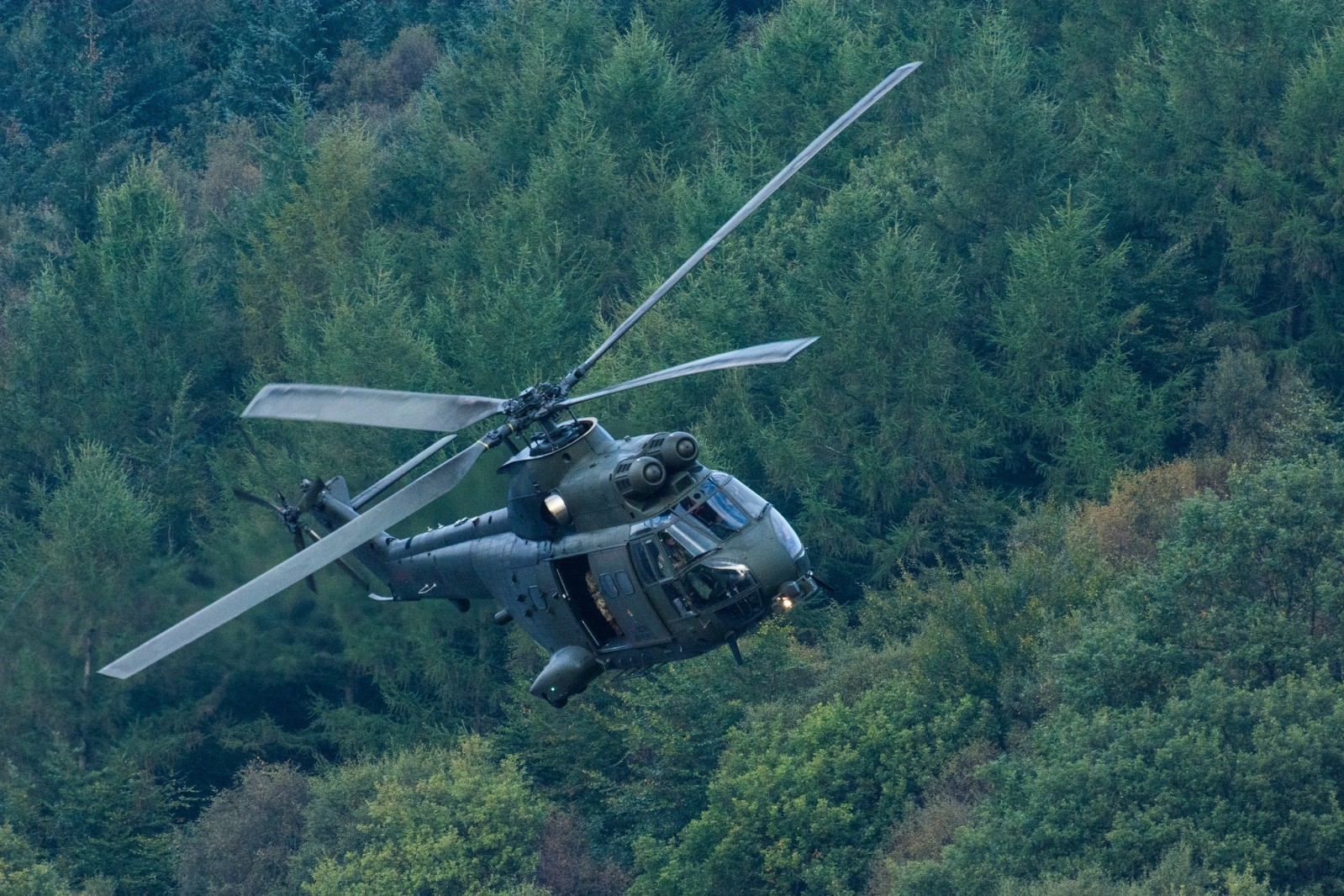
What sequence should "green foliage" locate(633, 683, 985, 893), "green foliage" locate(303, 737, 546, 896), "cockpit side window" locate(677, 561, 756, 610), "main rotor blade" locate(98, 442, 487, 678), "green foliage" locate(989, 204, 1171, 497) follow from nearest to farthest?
"main rotor blade" locate(98, 442, 487, 678) → "cockpit side window" locate(677, 561, 756, 610) → "green foliage" locate(633, 683, 985, 893) → "green foliage" locate(303, 737, 546, 896) → "green foliage" locate(989, 204, 1171, 497)

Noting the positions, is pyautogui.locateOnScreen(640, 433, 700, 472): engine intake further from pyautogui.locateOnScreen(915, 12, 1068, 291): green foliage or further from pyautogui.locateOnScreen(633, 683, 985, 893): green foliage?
pyautogui.locateOnScreen(915, 12, 1068, 291): green foliage

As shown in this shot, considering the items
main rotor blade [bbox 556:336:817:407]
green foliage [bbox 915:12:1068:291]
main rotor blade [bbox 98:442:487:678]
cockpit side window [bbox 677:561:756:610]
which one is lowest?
→ green foliage [bbox 915:12:1068:291]

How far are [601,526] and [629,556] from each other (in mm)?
694

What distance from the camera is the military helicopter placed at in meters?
23.7

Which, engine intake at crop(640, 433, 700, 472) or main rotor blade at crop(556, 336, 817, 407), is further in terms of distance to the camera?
engine intake at crop(640, 433, 700, 472)

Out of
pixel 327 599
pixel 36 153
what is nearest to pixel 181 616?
pixel 327 599

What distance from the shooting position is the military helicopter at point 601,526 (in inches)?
934

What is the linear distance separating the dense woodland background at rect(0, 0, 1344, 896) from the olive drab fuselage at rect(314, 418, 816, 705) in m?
11.6

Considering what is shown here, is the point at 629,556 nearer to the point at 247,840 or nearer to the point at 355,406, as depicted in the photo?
the point at 355,406

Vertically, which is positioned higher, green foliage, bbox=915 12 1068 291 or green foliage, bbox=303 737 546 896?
green foliage, bbox=915 12 1068 291

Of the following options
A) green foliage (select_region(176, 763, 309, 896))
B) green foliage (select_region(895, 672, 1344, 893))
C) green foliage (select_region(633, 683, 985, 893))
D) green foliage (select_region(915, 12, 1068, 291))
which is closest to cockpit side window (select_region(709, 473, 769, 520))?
green foliage (select_region(895, 672, 1344, 893))

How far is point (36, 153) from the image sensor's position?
78.7 m

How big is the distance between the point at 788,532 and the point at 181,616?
77.4 feet

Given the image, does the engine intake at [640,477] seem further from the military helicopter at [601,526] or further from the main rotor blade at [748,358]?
the main rotor blade at [748,358]
